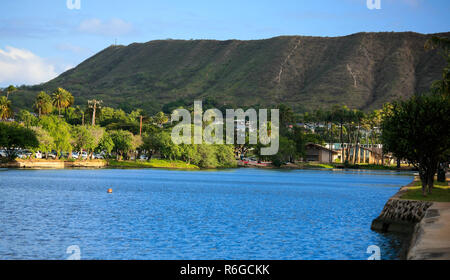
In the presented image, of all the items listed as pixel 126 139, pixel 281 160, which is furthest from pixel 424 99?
pixel 281 160

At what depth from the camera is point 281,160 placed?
18862 centimetres

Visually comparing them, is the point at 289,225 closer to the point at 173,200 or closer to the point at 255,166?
the point at 173,200

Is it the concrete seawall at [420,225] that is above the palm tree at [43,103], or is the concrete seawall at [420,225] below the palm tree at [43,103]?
below

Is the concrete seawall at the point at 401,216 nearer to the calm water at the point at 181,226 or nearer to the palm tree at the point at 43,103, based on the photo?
the calm water at the point at 181,226

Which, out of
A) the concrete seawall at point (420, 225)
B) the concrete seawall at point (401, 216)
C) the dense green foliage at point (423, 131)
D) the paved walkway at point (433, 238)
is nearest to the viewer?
the paved walkway at point (433, 238)

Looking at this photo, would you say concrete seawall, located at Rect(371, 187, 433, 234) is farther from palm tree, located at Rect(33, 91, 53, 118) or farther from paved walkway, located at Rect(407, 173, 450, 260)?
palm tree, located at Rect(33, 91, 53, 118)

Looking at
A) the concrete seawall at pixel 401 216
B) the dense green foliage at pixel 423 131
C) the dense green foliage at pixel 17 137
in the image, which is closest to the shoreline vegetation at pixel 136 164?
the dense green foliage at pixel 17 137

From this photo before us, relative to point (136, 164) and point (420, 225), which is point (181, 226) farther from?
point (136, 164)

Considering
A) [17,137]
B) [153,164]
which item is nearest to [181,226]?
[17,137]

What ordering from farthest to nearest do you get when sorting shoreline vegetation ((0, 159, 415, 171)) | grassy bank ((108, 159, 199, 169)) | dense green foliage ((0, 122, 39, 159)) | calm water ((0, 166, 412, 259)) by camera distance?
grassy bank ((108, 159, 199, 169)) → shoreline vegetation ((0, 159, 415, 171)) → dense green foliage ((0, 122, 39, 159)) → calm water ((0, 166, 412, 259))

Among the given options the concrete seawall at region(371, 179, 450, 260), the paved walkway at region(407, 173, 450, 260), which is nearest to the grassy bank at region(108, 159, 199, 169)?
the concrete seawall at region(371, 179, 450, 260)

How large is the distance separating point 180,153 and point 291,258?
4640 inches

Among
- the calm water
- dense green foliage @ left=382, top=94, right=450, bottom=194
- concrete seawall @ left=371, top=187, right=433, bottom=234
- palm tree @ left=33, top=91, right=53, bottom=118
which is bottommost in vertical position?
the calm water
